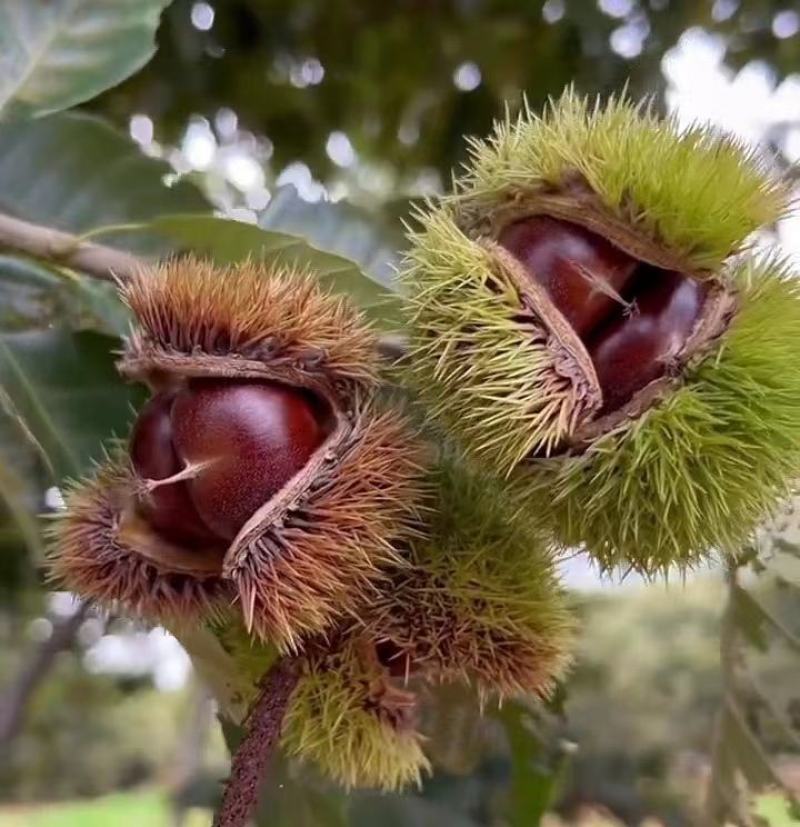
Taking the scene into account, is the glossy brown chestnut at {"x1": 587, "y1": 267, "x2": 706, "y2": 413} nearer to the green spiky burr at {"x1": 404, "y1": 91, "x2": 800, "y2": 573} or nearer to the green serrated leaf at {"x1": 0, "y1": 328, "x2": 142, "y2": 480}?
the green spiky burr at {"x1": 404, "y1": 91, "x2": 800, "y2": 573}

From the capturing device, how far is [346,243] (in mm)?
1040

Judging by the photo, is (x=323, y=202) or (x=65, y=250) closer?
(x=65, y=250)

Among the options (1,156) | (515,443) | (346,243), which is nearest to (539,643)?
(515,443)

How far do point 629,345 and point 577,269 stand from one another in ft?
0.15

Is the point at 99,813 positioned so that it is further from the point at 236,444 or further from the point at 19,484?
the point at 236,444

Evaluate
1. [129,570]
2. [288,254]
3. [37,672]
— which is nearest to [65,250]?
[288,254]

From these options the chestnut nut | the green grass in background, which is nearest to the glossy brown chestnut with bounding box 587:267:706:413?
the chestnut nut

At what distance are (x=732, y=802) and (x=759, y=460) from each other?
0.52 m

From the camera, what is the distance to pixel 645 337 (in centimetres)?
56

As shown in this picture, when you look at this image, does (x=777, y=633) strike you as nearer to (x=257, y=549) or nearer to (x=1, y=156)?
(x=257, y=549)

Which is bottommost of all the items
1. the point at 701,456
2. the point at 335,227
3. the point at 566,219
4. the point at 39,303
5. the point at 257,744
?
the point at 257,744

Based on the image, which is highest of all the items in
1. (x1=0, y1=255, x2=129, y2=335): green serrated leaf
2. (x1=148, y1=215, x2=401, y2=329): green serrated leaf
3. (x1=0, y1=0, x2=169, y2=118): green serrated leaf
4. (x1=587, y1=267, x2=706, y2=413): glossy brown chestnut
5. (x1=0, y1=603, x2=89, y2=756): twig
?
(x1=0, y1=0, x2=169, y2=118): green serrated leaf

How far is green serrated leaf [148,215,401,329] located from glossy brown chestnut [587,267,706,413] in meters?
0.16

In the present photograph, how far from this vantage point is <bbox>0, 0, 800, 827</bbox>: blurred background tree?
830 mm
